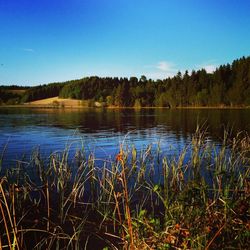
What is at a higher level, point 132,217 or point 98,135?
point 132,217

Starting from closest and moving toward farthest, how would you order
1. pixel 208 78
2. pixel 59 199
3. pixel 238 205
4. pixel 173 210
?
pixel 238 205 < pixel 173 210 < pixel 59 199 < pixel 208 78

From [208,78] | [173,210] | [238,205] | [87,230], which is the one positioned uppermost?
[208,78]

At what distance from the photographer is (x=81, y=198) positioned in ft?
43.0

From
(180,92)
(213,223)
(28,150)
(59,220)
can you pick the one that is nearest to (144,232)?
(213,223)

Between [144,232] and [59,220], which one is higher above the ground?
[144,232]

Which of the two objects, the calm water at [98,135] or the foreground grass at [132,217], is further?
the calm water at [98,135]

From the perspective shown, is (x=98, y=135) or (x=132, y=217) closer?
(x=132, y=217)

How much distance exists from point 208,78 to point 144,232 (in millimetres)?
179986

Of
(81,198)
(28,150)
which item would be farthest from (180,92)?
(81,198)

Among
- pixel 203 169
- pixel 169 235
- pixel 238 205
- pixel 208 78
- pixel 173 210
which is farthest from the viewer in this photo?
pixel 208 78

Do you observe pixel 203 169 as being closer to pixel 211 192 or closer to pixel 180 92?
pixel 211 192

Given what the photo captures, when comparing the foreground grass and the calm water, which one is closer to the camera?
the foreground grass

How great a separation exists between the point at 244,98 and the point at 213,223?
510ft

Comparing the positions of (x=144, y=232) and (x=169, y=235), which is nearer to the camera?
(x=169, y=235)
